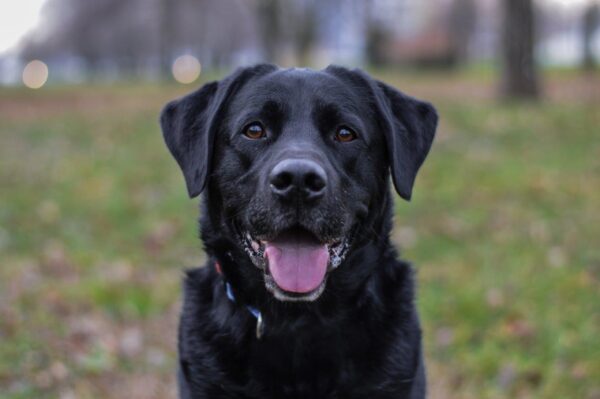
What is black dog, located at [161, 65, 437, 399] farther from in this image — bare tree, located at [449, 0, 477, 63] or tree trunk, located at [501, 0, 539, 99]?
bare tree, located at [449, 0, 477, 63]

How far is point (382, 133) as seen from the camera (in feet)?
12.0

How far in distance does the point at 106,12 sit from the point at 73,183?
5429 centimetres

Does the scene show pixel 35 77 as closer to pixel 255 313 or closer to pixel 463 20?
pixel 463 20

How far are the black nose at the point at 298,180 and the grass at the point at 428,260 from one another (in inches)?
83.8

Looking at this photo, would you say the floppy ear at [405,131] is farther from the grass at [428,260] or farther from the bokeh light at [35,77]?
the bokeh light at [35,77]

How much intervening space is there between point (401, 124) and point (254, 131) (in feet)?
2.23

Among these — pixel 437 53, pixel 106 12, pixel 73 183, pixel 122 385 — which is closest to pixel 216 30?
pixel 106 12

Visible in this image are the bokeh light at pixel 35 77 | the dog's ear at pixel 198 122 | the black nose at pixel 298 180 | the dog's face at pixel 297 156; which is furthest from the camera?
the bokeh light at pixel 35 77

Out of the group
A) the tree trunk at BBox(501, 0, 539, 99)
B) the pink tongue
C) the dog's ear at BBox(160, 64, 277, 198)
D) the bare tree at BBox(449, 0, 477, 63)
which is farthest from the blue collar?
the bare tree at BBox(449, 0, 477, 63)

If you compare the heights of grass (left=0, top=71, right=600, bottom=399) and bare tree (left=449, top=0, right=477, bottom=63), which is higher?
grass (left=0, top=71, right=600, bottom=399)

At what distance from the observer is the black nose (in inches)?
119

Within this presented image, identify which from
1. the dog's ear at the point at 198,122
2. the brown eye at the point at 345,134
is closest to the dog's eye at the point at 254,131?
the dog's ear at the point at 198,122

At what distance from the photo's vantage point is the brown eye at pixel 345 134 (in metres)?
3.51

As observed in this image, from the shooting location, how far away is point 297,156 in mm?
3086
